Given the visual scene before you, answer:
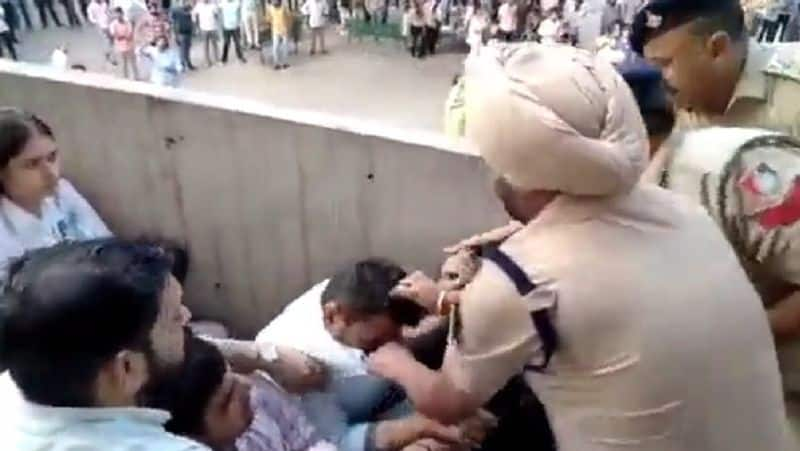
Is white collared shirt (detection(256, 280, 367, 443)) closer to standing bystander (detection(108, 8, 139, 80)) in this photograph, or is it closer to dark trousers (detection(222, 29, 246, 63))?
standing bystander (detection(108, 8, 139, 80))

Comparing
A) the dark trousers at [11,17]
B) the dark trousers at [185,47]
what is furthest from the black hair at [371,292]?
the dark trousers at [11,17]

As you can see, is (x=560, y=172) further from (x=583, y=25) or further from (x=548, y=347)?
(x=583, y=25)

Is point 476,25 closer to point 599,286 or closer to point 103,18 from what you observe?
point 103,18

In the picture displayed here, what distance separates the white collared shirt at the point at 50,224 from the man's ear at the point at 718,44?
1.83m

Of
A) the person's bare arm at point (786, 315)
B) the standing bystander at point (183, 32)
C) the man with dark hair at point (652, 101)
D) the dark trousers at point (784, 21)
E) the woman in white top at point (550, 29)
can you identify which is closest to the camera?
the person's bare arm at point (786, 315)

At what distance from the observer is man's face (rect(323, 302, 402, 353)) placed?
113 inches

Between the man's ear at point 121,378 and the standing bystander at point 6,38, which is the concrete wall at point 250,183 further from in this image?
the standing bystander at point 6,38

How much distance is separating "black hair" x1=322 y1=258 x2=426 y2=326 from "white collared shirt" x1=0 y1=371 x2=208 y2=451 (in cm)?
106

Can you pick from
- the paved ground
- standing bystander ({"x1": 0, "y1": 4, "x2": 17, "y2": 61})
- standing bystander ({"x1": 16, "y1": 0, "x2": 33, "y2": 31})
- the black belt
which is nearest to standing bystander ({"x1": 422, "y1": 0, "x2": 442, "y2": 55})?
the paved ground

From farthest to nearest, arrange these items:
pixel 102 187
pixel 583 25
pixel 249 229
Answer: pixel 583 25, pixel 102 187, pixel 249 229

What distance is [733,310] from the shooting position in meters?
1.85

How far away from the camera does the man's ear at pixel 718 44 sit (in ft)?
8.13

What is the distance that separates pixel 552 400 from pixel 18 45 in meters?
15.3

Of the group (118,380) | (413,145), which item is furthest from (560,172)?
(413,145)
